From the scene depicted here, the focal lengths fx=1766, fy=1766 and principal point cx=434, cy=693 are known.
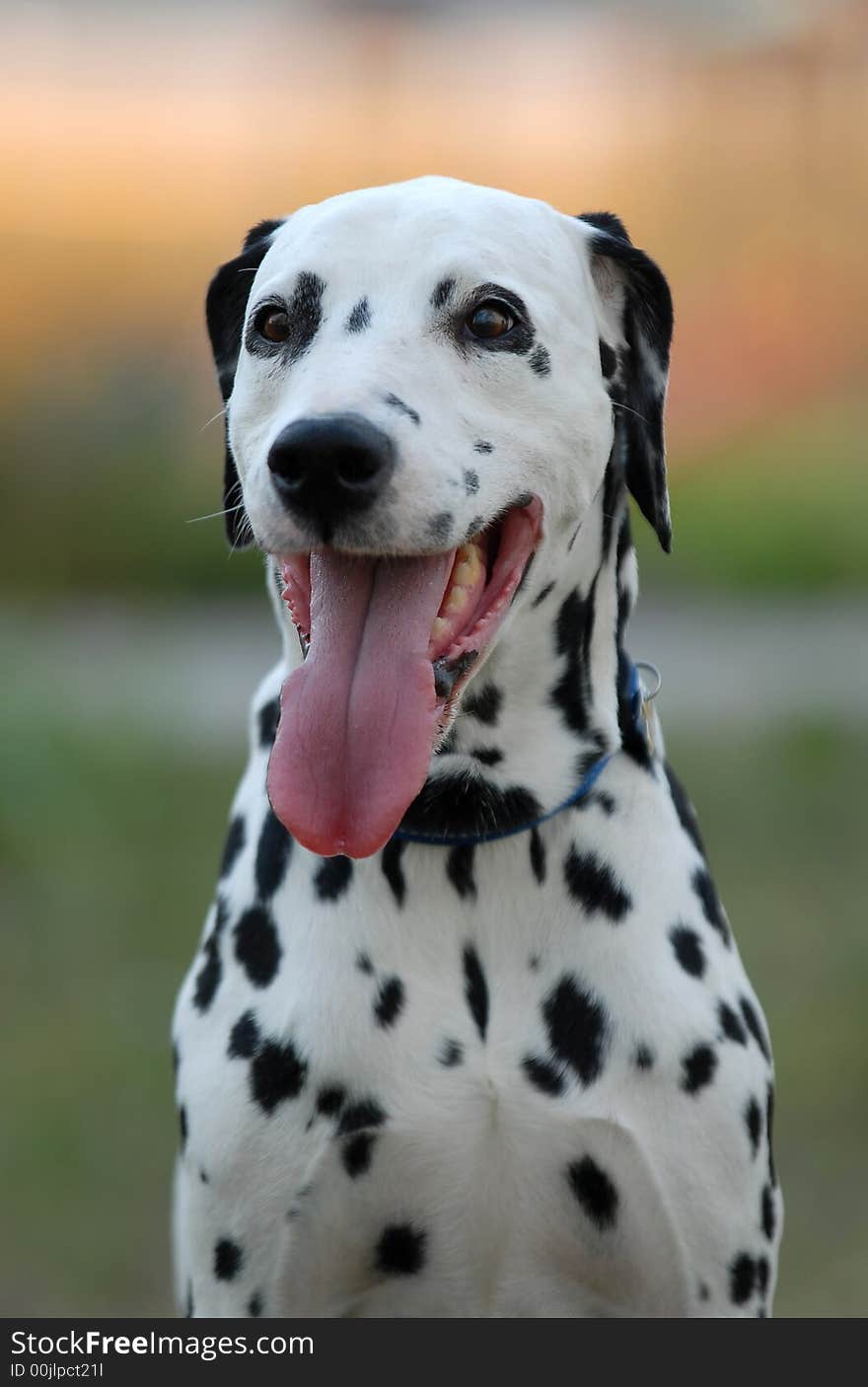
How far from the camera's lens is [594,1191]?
3090 mm

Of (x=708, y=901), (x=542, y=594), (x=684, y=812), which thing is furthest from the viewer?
(x=684, y=812)

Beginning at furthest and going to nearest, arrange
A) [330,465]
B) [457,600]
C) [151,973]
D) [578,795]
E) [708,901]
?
[151,973] → [708,901] → [578,795] → [457,600] → [330,465]

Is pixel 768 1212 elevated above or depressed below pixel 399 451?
below

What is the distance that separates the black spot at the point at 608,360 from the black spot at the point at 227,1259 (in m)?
Answer: 1.72

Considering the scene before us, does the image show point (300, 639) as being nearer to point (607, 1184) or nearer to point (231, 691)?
point (607, 1184)

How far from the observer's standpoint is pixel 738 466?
41.1ft

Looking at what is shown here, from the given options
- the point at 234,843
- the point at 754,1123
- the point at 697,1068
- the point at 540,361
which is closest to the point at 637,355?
the point at 540,361

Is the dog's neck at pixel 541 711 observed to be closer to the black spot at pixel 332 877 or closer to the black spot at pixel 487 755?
the black spot at pixel 487 755

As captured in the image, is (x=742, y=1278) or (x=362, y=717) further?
(x=742, y=1278)

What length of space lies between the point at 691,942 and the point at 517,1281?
68 centimetres

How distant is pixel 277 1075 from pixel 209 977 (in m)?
0.29

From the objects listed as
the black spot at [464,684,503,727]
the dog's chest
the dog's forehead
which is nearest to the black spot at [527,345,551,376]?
the dog's forehead

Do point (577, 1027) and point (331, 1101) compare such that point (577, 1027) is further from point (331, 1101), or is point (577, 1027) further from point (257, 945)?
point (257, 945)

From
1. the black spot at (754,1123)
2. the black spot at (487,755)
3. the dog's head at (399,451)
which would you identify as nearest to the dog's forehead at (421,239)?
the dog's head at (399,451)
